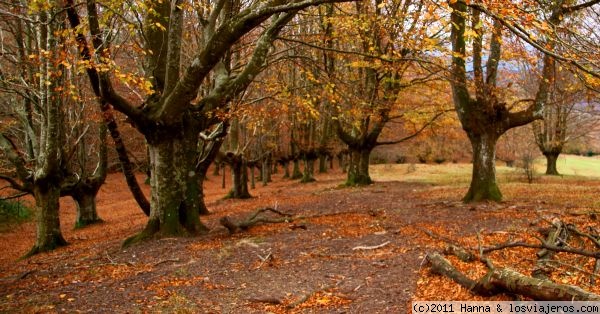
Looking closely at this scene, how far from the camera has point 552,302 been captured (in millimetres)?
4250

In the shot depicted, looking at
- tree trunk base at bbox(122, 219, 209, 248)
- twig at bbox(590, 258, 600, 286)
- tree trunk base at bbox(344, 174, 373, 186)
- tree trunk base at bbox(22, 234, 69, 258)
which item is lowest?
tree trunk base at bbox(22, 234, 69, 258)

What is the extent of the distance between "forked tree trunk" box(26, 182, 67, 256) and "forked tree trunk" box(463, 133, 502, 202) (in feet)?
39.9

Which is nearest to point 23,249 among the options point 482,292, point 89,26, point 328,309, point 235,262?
point 89,26

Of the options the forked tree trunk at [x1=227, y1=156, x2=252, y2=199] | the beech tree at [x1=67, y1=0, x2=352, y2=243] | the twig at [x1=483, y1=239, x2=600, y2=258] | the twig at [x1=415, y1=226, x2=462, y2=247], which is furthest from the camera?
the forked tree trunk at [x1=227, y1=156, x2=252, y2=199]

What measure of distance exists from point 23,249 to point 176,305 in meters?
12.4

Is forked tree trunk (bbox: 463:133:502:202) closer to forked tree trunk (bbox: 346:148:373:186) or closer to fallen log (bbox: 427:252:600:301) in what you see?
fallen log (bbox: 427:252:600:301)

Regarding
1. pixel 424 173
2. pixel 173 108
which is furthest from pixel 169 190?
pixel 424 173

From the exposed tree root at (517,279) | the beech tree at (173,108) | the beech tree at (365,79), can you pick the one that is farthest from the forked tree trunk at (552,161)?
the beech tree at (173,108)

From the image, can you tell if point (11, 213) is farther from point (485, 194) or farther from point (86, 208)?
point (485, 194)

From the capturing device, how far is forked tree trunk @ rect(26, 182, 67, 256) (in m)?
12.2

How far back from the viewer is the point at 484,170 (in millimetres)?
13672

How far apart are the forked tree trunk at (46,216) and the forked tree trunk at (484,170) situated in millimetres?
12175

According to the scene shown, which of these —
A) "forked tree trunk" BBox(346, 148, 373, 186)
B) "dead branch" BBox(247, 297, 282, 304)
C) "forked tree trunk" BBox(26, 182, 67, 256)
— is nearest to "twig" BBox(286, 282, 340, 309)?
"dead branch" BBox(247, 297, 282, 304)

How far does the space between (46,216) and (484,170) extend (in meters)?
12.9
